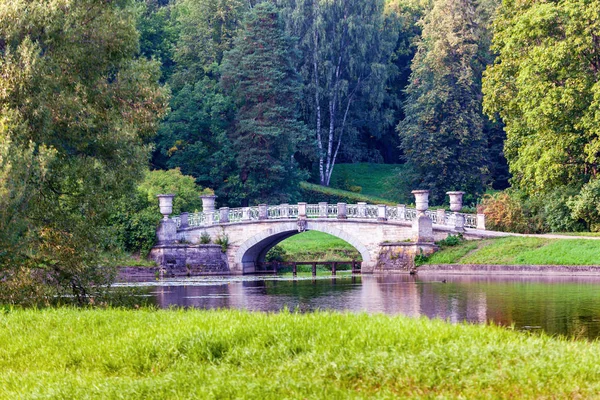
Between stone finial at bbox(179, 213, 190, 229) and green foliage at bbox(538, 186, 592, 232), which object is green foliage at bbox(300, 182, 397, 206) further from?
green foliage at bbox(538, 186, 592, 232)

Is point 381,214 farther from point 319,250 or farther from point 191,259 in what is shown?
point 191,259

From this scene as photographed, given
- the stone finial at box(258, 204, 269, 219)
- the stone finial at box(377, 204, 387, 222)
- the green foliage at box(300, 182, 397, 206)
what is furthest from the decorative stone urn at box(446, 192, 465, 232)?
the green foliage at box(300, 182, 397, 206)

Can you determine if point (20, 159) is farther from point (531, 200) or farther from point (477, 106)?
point (477, 106)

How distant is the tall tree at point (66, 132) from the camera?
56.0 ft

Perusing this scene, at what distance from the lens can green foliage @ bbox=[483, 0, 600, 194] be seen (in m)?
32.7

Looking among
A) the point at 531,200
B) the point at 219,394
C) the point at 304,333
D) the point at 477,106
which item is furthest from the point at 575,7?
the point at 219,394

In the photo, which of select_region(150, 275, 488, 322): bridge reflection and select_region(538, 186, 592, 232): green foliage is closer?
select_region(150, 275, 488, 322): bridge reflection

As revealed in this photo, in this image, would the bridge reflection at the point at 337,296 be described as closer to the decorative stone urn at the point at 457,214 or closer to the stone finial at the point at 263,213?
the decorative stone urn at the point at 457,214

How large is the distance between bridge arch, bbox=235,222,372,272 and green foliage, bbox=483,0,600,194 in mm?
6944

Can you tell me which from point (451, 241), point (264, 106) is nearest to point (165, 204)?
point (451, 241)

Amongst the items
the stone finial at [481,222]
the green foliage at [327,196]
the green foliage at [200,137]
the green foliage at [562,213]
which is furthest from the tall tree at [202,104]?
the green foliage at [562,213]

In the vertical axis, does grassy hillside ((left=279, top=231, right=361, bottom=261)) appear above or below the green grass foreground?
above

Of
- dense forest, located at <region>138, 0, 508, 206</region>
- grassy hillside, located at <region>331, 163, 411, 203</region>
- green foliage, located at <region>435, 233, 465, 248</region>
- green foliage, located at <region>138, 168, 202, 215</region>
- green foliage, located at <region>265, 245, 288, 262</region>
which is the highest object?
dense forest, located at <region>138, 0, 508, 206</region>

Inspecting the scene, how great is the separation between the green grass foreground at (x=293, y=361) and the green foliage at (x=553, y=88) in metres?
23.4
